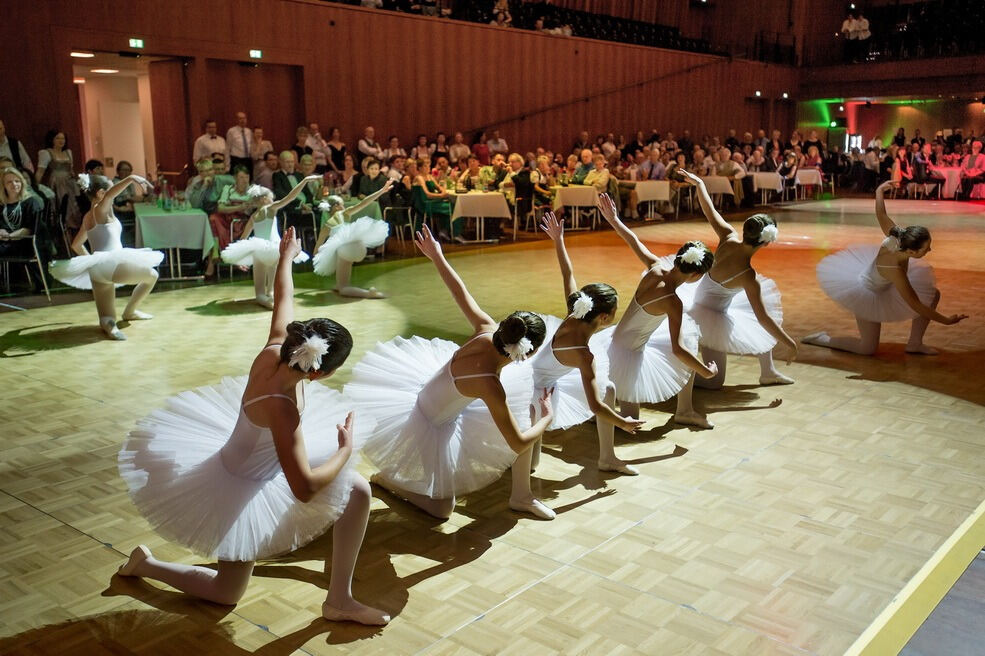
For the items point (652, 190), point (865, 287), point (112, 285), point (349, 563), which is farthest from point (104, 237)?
point (652, 190)

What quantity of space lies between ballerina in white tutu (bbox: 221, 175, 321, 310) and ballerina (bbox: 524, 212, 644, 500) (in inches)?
157

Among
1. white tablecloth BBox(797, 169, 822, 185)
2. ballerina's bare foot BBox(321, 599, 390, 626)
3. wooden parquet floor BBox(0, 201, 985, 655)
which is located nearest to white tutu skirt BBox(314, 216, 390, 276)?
wooden parquet floor BBox(0, 201, 985, 655)

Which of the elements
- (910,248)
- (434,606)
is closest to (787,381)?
(910,248)

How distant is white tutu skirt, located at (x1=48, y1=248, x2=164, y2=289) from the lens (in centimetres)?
641

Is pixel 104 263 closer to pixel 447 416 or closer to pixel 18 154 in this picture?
pixel 447 416

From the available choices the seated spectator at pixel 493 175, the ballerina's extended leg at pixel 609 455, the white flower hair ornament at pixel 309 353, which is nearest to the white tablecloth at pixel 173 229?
the seated spectator at pixel 493 175

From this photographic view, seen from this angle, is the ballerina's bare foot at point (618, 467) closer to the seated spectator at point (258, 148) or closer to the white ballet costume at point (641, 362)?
the white ballet costume at point (641, 362)

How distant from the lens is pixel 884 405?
489 cm

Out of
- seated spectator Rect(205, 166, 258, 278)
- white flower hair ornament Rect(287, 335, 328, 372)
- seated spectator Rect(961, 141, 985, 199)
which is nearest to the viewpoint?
white flower hair ornament Rect(287, 335, 328, 372)

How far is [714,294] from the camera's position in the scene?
16.4ft

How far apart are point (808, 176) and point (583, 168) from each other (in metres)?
8.24

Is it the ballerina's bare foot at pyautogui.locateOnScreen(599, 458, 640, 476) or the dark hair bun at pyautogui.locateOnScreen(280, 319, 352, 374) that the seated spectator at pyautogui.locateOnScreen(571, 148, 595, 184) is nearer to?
the ballerina's bare foot at pyautogui.locateOnScreen(599, 458, 640, 476)

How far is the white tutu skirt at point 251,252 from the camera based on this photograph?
7441 mm

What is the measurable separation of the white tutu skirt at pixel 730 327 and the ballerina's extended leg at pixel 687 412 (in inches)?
13.9
